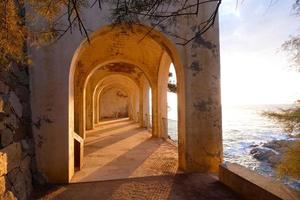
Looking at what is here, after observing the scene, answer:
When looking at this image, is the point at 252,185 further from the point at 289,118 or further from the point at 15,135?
the point at 15,135

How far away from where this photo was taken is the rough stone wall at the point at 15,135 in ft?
10.0

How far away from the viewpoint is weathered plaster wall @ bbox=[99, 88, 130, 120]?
73.2 ft

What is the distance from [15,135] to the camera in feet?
11.4

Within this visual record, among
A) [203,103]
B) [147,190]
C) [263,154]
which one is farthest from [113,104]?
[147,190]

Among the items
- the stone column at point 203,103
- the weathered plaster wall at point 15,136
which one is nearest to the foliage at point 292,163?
the stone column at point 203,103

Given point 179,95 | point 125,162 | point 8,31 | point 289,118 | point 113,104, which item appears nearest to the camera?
point 8,31

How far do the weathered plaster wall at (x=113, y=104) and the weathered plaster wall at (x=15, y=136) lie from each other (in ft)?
59.7

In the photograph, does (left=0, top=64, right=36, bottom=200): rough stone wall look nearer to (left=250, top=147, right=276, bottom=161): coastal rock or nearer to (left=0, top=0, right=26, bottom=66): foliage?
(left=0, top=0, right=26, bottom=66): foliage

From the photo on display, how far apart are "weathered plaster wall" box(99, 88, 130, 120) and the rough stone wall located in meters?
18.2

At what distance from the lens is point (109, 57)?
32.0 feet

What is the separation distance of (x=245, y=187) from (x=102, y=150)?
4.65 metres

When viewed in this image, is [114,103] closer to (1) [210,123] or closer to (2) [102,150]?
(2) [102,150]

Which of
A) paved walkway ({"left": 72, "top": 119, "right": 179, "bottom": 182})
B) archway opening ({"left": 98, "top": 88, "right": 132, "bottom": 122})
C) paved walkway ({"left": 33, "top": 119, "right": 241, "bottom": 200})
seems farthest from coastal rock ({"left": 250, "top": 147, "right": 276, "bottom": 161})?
archway opening ({"left": 98, "top": 88, "right": 132, "bottom": 122})

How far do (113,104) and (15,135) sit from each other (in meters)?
19.2
